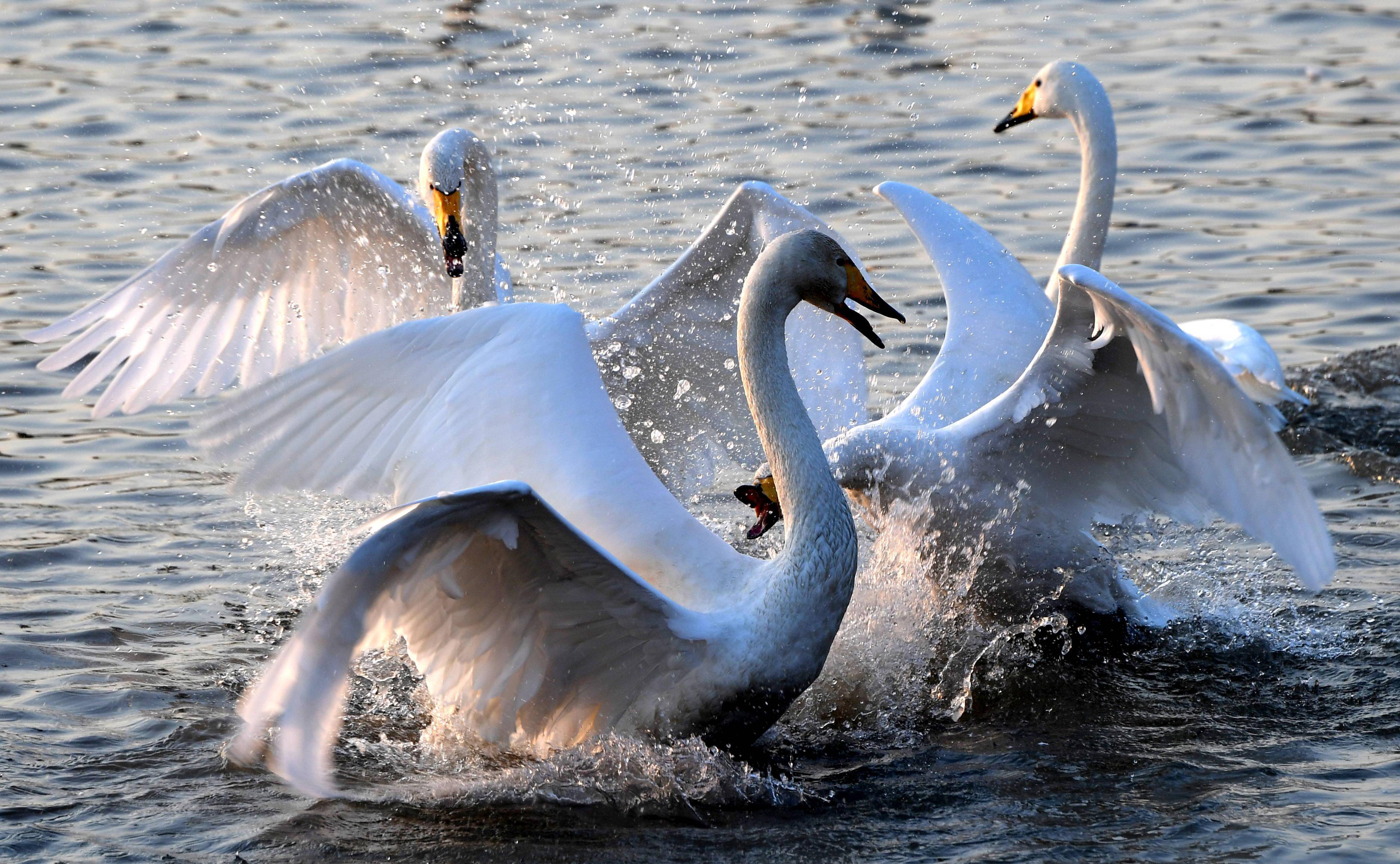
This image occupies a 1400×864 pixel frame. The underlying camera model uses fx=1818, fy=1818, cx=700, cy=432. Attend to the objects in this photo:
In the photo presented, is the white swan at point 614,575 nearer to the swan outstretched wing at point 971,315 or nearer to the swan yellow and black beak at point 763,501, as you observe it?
the swan yellow and black beak at point 763,501

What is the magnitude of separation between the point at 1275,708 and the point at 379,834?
2766 mm

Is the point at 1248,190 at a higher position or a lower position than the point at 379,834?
higher

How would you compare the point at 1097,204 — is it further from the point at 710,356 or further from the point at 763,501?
the point at 763,501

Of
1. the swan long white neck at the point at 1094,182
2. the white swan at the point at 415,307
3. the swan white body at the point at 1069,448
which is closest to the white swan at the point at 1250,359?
the swan long white neck at the point at 1094,182

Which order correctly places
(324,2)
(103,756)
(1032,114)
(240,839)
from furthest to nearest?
(324,2), (1032,114), (103,756), (240,839)

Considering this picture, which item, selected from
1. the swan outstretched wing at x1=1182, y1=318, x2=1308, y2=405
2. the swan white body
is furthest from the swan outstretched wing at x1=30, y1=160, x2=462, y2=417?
the swan outstretched wing at x1=1182, y1=318, x2=1308, y2=405

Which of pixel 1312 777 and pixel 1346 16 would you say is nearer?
pixel 1312 777

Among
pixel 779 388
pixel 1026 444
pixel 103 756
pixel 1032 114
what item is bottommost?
pixel 103 756

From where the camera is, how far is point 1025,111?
821cm

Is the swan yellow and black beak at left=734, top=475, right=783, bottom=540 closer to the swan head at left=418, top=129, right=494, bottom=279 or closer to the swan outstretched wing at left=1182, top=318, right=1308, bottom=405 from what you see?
the swan head at left=418, top=129, right=494, bottom=279

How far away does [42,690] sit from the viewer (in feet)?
19.4

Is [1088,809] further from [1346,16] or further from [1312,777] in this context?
[1346,16]

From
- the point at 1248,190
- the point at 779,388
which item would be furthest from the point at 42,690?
the point at 1248,190

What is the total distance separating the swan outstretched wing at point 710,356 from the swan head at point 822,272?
5.22 feet
